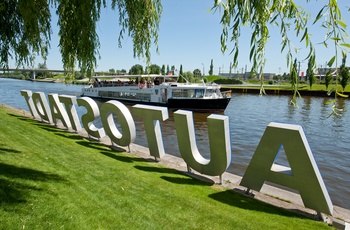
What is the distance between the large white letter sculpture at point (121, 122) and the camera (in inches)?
387

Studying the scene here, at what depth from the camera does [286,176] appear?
20.6ft

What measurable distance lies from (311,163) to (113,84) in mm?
40261

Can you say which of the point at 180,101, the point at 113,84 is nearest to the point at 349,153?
the point at 180,101

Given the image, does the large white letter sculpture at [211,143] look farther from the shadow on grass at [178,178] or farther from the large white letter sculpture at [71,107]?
the large white letter sculpture at [71,107]

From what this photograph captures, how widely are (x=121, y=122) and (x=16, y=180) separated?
211 inches

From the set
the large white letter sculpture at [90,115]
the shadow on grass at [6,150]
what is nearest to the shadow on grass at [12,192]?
the shadow on grass at [6,150]

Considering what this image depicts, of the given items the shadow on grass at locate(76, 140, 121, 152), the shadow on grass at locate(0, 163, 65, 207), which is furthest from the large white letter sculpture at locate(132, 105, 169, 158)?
the shadow on grass at locate(0, 163, 65, 207)

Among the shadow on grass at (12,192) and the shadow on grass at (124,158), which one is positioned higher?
the shadow on grass at (12,192)

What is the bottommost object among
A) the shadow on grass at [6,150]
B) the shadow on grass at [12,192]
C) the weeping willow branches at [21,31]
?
the shadow on grass at [6,150]

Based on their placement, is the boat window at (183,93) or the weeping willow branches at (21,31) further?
the boat window at (183,93)

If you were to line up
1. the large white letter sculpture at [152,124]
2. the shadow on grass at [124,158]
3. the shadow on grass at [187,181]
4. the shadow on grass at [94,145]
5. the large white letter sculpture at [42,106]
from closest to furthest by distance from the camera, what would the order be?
the shadow on grass at [187,181]
the large white letter sculpture at [152,124]
the shadow on grass at [124,158]
the shadow on grass at [94,145]
the large white letter sculpture at [42,106]

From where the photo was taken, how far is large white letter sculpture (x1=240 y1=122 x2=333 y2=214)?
575cm

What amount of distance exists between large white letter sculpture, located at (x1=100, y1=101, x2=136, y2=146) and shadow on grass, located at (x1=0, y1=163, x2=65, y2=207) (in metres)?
4.37

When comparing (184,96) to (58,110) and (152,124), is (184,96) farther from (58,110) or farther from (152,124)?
(152,124)
